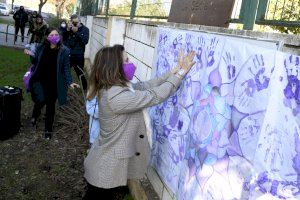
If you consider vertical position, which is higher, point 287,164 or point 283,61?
point 283,61

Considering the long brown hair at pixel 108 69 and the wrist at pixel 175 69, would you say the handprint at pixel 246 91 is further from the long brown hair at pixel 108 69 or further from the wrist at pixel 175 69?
the long brown hair at pixel 108 69

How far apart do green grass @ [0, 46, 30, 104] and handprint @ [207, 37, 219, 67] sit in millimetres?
6013

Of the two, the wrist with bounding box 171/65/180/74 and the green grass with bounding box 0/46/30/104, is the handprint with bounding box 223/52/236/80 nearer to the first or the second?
the wrist with bounding box 171/65/180/74

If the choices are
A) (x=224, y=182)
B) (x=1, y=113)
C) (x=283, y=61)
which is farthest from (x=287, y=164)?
(x=1, y=113)

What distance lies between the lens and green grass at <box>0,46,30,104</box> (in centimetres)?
967

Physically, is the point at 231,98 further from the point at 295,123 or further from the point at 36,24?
the point at 36,24

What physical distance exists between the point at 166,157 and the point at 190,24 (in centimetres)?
116

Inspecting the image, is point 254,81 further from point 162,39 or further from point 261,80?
point 162,39

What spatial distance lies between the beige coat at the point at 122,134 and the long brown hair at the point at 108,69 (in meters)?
0.05

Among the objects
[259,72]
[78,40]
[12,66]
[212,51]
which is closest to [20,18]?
[12,66]

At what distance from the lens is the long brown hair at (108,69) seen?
3359 mm

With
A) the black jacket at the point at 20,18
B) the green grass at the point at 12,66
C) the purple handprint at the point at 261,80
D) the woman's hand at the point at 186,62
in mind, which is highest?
the purple handprint at the point at 261,80

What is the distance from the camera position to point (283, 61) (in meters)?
2.06

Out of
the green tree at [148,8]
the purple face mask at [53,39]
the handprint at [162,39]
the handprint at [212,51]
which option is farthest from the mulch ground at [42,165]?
the handprint at [212,51]
